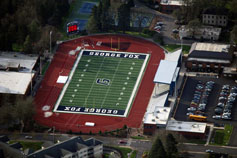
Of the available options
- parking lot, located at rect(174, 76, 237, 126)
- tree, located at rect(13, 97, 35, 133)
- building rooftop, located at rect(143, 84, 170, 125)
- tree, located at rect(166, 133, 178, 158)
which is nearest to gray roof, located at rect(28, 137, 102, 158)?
building rooftop, located at rect(143, 84, 170, 125)

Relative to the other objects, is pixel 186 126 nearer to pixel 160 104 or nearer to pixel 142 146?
pixel 142 146

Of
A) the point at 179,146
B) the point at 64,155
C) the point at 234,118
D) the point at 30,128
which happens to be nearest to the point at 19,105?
the point at 30,128

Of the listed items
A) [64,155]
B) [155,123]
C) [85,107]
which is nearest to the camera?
[64,155]

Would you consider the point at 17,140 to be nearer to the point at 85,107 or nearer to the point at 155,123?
the point at 85,107

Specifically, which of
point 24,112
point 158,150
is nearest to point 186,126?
point 158,150

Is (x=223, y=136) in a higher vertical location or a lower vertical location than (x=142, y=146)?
higher

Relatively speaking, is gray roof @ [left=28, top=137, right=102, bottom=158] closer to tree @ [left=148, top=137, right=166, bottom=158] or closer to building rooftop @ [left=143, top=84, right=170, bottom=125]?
tree @ [left=148, top=137, right=166, bottom=158]
